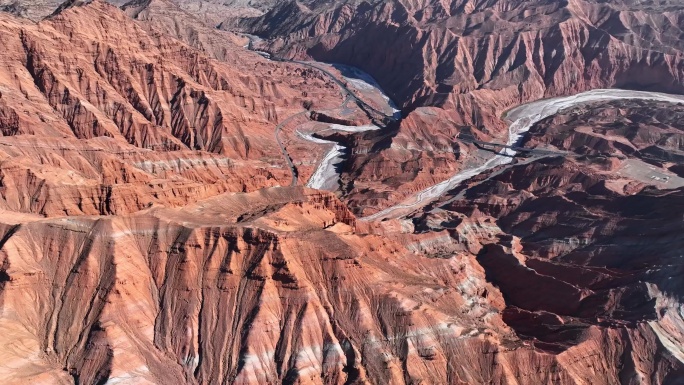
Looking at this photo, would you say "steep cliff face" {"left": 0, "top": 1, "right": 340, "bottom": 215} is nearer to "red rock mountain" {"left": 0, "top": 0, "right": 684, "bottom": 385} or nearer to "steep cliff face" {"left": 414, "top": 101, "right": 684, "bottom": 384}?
"red rock mountain" {"left": 0, "top": 0, "right": 684, "bottom": 385}

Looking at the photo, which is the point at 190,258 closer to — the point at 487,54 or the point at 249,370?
the point at 249,370

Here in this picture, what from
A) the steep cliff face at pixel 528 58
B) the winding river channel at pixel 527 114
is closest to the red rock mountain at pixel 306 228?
the steep cliff face at pixel 528 58

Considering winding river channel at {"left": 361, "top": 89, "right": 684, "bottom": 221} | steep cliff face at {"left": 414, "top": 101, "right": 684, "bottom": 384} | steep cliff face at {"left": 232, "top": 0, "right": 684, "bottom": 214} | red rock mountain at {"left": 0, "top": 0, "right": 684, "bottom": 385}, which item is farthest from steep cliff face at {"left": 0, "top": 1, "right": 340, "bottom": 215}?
steep cliff face at {"left": 232, "top": 0, "right": 684, "bottom": 214}

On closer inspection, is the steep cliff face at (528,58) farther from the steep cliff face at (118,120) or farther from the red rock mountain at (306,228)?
the steep cliff face at (118,120)

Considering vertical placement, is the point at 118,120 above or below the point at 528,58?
below

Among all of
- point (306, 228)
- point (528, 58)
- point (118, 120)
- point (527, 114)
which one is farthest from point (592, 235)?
point (528, 58)

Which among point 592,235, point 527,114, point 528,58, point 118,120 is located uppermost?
point 528,58

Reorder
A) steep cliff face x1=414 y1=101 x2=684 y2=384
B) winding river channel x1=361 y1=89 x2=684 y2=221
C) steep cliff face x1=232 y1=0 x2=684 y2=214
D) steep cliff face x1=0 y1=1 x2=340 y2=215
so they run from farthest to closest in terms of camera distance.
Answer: steep cliff face x1=232 y1=0 x2=684 y2=214 < winding river channel x1=361 y1=89 x2=684 y2=221 < steep cliff face x1=0 y1=1 x2=340 y2=215 < steep cliff face x1=414 y1=101 x2=684 y2=384

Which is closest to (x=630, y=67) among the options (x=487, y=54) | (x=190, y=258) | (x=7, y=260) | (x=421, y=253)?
(x=487, y=54)

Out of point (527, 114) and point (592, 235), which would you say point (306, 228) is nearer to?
point (592, 235)

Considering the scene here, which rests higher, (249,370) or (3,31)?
(3,31)

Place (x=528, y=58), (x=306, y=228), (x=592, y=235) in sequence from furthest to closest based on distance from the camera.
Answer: (x=528, y=58) → (x=592, y=235) → (x=306, y=228)
